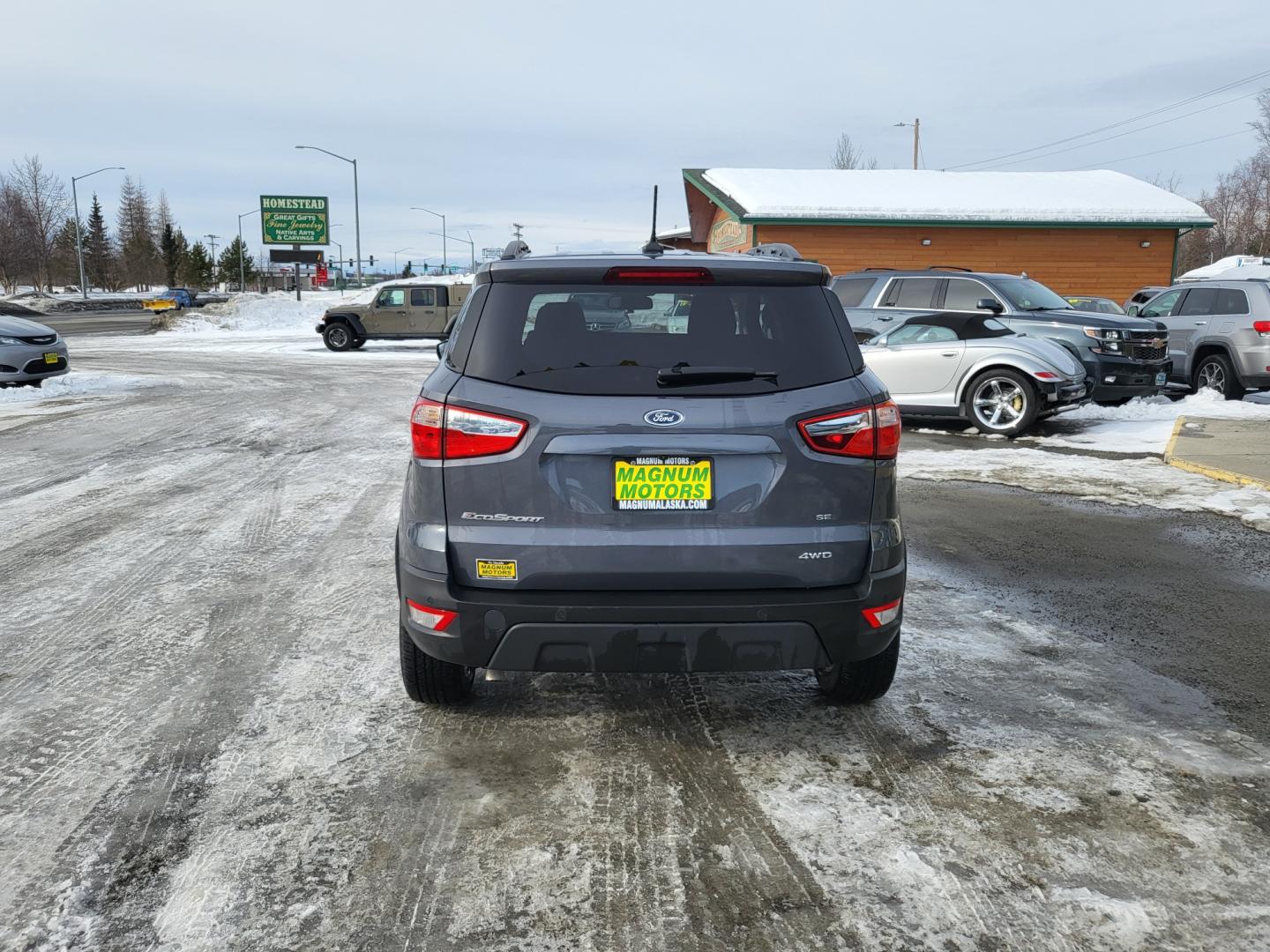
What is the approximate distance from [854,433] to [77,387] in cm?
1683

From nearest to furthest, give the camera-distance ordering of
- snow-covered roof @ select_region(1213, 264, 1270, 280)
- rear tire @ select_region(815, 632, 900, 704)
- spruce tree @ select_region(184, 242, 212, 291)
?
rear tire @ select_region(815, 632, 900, 704), snow-covered roof @ select_region(1213, 264, 1270, 280), spruce tree @ select_region(184, 242, 212, 291)

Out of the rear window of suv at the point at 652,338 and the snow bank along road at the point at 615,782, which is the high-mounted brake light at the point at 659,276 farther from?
the snow bank along road at the point at 615,782

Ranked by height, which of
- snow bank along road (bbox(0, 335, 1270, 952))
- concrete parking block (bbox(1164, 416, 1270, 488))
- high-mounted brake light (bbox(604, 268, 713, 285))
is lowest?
snow bank along road (bbox(0, 335, 1270, 952))

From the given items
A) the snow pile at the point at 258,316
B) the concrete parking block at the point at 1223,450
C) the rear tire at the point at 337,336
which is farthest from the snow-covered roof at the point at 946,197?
the snow pile at the point at 258,316

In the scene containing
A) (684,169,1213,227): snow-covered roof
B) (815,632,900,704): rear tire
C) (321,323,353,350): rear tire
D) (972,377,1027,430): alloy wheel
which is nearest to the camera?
(815,632,900,704): rear tire

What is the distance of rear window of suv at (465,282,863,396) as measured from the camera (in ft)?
11.4

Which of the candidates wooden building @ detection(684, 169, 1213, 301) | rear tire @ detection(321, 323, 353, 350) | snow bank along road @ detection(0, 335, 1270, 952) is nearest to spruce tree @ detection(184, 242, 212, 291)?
rear tire @ detection(321, 323, 353, 350)

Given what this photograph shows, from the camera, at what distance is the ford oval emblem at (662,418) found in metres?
3.38

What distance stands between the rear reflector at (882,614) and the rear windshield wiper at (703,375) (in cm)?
86

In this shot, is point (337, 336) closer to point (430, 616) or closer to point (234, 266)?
point (430, 616)

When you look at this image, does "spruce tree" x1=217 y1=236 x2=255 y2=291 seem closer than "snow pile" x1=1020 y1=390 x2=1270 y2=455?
No

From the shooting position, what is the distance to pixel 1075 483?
952 centimetres

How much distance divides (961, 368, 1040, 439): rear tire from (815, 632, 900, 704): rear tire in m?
9.07

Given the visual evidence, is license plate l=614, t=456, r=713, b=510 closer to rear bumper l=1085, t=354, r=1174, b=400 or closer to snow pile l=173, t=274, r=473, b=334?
rear bumper l=1085, t=354, r=1174, b=400
